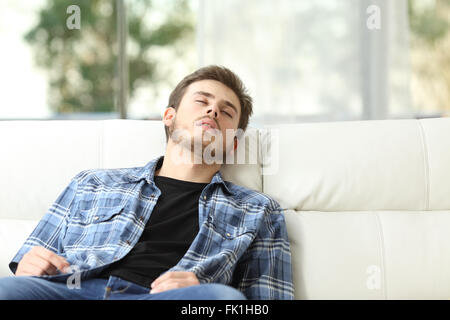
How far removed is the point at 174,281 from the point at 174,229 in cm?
26

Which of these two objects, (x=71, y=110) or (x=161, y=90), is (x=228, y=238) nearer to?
(x=161, y=90)

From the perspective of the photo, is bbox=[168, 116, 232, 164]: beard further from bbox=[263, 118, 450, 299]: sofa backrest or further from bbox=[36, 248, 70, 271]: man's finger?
bbox=[36, 248, 70, 271]: man's finger

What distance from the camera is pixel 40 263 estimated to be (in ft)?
3.91

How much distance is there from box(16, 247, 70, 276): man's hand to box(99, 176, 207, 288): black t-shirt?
11 centimetres

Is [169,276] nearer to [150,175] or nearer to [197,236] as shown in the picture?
[197,236]

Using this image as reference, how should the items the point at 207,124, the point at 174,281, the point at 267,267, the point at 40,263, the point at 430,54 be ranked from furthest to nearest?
1. the point at 430,54
2. the point at 207,124
3. the point at 267,267
4. the point at 40,263
5. the point at 174,281

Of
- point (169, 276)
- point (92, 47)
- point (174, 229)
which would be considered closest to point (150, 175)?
point (174, 229)

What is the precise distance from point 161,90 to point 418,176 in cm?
263

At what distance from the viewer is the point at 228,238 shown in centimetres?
133

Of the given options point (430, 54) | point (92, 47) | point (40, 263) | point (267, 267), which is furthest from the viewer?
point (92, 47)

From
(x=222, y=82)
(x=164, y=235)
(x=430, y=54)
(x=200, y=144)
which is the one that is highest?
(x=430, y=54)

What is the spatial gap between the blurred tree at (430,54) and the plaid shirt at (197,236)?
213 cm
